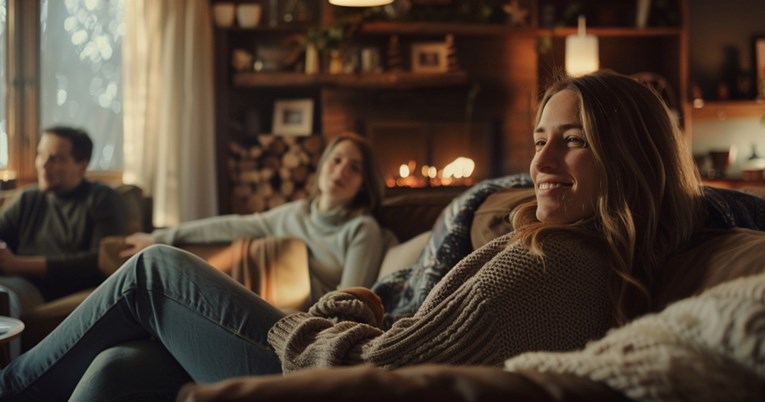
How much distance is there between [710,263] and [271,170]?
14.2ft

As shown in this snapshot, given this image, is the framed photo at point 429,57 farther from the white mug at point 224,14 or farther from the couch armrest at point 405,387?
the couch armrest at point 405,387

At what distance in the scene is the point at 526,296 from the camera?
56.3 inches

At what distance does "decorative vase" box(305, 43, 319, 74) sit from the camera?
5625 millimetres

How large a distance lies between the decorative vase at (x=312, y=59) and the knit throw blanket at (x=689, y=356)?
4731 millimetres

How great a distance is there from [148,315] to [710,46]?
5.28 meters

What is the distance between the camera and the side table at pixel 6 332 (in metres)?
2.06

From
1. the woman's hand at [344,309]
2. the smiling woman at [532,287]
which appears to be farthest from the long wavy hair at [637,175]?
the woman's hand at [344,309]

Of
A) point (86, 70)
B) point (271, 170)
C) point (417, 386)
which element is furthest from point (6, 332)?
point (271, 170)

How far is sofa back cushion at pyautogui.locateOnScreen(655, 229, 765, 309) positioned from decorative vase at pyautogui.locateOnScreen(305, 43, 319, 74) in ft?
13.9

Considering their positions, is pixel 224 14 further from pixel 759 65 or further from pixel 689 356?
pixel 689 356

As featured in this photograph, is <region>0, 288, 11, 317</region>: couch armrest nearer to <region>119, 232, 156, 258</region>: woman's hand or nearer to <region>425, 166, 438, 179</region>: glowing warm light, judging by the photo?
<region>119, 232, 156, 258</region>: woman's hand

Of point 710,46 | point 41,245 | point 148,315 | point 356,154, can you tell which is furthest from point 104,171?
point 710,46

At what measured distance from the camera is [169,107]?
5.28 m

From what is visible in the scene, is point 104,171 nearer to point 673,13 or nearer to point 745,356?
point 673,13
